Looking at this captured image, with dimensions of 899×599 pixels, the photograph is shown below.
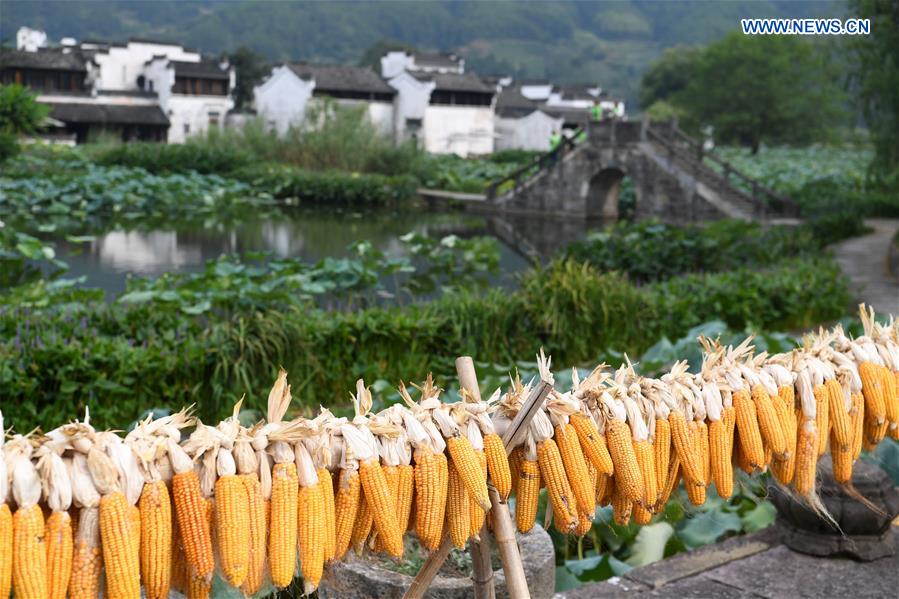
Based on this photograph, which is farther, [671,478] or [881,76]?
[881,76]

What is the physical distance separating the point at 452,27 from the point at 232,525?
17855 cm

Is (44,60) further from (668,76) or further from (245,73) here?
(668,76)

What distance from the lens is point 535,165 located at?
3719cm

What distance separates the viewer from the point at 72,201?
28344 mm

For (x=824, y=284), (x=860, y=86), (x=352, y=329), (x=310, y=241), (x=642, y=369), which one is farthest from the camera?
(x=310, y=241)

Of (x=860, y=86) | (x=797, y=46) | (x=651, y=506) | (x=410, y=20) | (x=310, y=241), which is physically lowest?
(x=310, y=241)

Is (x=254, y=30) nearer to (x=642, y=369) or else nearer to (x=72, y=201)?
(x=72, y=201)

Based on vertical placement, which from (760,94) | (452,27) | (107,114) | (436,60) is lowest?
(107,114)

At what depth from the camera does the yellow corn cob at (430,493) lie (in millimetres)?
2486

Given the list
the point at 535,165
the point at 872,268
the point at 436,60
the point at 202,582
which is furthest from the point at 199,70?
the point at 202,582

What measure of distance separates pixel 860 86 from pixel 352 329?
1173 centimetres

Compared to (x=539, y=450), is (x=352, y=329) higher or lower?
lower

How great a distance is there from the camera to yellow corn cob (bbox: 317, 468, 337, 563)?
7.84 feet

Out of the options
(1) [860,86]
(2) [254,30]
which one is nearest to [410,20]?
(2) [254,30]
